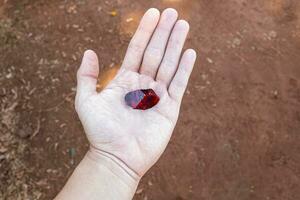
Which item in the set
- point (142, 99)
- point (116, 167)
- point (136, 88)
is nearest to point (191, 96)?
point (136, 88)

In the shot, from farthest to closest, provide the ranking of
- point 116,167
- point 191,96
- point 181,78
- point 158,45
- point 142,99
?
point 191,96 < point 158,45 < point 181,78 < point 142,99 < point 116,167

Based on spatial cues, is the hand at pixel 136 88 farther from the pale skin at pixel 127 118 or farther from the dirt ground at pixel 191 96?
the dirt ground at pixel 191 96

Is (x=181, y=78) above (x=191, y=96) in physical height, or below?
above

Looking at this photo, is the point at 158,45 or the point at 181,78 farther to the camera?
the point at 158,45

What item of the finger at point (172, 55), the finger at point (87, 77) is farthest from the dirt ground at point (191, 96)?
the finger at point (87, 77)

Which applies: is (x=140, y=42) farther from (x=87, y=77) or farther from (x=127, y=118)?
(x=127, y=118)

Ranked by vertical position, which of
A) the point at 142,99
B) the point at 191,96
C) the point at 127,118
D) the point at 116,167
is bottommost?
the point at 191,96
